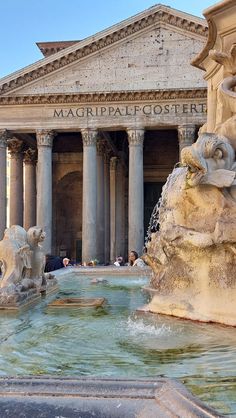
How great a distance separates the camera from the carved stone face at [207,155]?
3.88 meters

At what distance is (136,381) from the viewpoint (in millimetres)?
1841

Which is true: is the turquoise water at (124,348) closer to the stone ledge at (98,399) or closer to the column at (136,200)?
the stone ledge at (98,399)

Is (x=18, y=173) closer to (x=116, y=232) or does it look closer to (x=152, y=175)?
(x=116, y=232)

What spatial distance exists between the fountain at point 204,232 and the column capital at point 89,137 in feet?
59.4

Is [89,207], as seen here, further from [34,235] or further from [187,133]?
[34,235]

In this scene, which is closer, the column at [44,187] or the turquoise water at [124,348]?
the turquoise water at [124,348]

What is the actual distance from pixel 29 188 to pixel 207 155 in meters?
24.7

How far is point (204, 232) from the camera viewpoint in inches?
160

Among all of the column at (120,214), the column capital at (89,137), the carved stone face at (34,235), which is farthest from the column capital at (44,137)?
the carved stone face at (34,235)

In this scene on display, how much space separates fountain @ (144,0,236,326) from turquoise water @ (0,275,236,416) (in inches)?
7.1

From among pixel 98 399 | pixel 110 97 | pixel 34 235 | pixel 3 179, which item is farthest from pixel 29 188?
pixel 98 399

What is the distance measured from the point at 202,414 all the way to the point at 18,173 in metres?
24.7

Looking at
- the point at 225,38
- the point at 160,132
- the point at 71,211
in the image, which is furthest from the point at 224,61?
the point at 71,211

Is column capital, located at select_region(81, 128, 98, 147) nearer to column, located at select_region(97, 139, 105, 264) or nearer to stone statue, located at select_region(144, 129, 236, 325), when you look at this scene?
column, located at select_region(97, 139, 105, 264)
